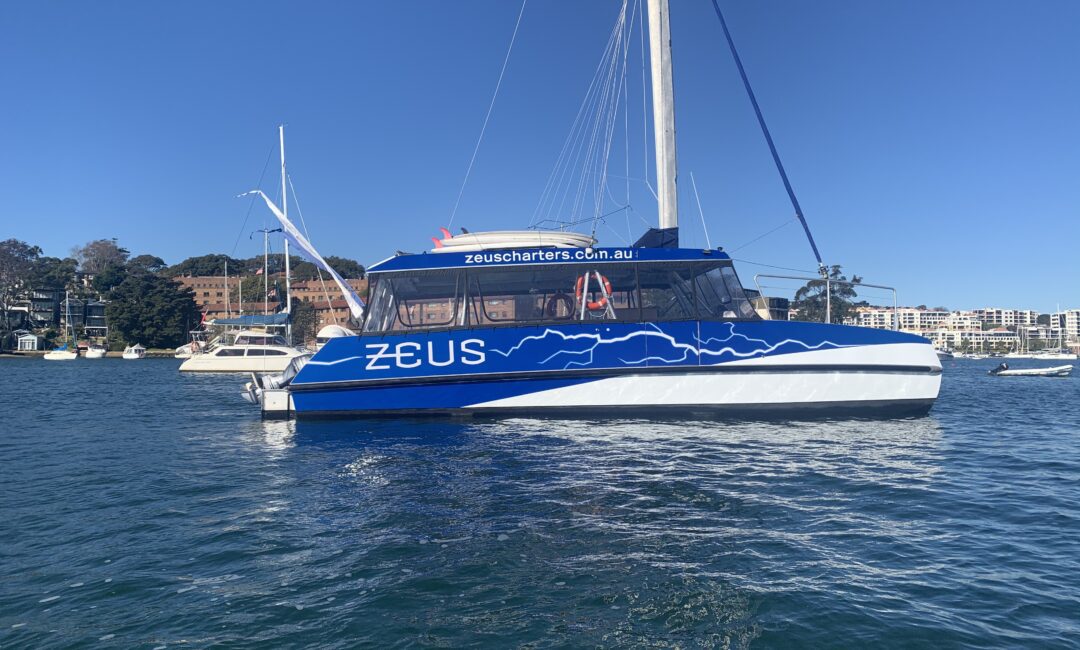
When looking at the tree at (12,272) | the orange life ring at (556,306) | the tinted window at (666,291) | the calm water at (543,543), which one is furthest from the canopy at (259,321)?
the tree at (12,272)

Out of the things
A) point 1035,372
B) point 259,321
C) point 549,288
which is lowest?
point 1035,372

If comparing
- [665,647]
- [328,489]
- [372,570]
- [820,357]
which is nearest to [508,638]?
[665,647]

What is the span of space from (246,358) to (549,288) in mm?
35664

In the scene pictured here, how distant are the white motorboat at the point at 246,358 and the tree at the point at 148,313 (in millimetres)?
43791

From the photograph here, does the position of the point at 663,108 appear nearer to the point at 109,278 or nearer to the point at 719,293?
the point at 719,293

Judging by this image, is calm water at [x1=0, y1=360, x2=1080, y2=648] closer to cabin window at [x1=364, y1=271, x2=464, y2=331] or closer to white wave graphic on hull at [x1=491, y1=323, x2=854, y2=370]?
white wave graphic on hull at [x1=491, y1=323, x2=854, y2=370]

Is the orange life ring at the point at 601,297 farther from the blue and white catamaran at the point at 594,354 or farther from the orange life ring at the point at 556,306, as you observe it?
the orange life ring at the point at 556,306

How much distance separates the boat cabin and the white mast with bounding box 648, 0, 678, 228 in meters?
2.30

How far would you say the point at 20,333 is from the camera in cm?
8544

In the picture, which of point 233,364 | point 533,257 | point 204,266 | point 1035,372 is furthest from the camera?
point 204,266

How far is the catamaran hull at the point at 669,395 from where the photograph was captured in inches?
529

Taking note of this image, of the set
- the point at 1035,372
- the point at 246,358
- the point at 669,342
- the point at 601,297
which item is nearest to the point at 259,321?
the point at 246,358

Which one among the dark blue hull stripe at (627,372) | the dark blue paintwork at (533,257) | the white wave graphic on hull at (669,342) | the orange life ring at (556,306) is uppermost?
the dark blue paintwork at (533,257)

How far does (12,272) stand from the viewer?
93938mm
